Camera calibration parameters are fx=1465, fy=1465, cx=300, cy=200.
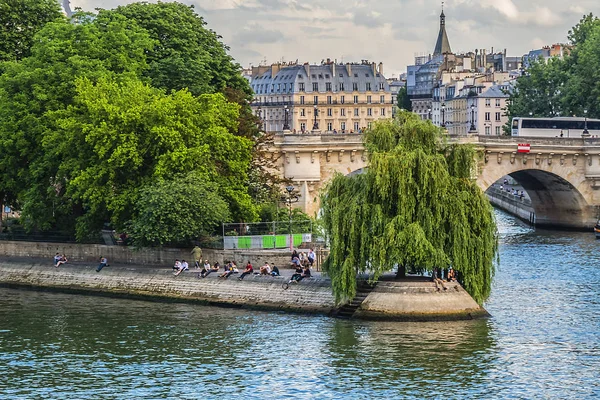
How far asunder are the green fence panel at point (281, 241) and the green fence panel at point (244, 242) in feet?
4.14

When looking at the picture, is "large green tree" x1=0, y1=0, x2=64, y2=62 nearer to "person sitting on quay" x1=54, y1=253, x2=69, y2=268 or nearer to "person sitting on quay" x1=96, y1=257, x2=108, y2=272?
"person sitting on quay" x1=54, y1=253, x2=69, y2=268

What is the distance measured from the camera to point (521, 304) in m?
58.8

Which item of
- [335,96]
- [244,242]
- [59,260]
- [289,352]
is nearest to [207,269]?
[244,242]

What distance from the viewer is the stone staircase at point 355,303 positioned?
54.9 metres

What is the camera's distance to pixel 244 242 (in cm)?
6438

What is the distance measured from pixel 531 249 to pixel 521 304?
932 inches

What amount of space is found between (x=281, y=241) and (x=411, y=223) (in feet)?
38.3

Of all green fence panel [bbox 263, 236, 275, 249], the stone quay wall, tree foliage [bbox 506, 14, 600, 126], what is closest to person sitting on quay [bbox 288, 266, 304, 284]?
the stone quay wall

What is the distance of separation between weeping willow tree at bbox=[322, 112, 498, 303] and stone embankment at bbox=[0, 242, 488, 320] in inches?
36.5

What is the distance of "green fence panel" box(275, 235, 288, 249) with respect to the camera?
64.9 m

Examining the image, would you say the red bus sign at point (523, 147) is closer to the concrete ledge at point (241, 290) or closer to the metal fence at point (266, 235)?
the metal fence at point (266, 235)

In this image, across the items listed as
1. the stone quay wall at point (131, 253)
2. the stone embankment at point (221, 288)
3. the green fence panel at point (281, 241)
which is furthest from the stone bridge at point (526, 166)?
the stone embankment at point (221, 288)

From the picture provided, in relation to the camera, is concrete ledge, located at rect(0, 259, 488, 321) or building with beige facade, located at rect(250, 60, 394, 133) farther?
building with beige facade, located at rect(250, 60, 394, 133)

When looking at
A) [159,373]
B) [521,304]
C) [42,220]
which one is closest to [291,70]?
[42,220]
